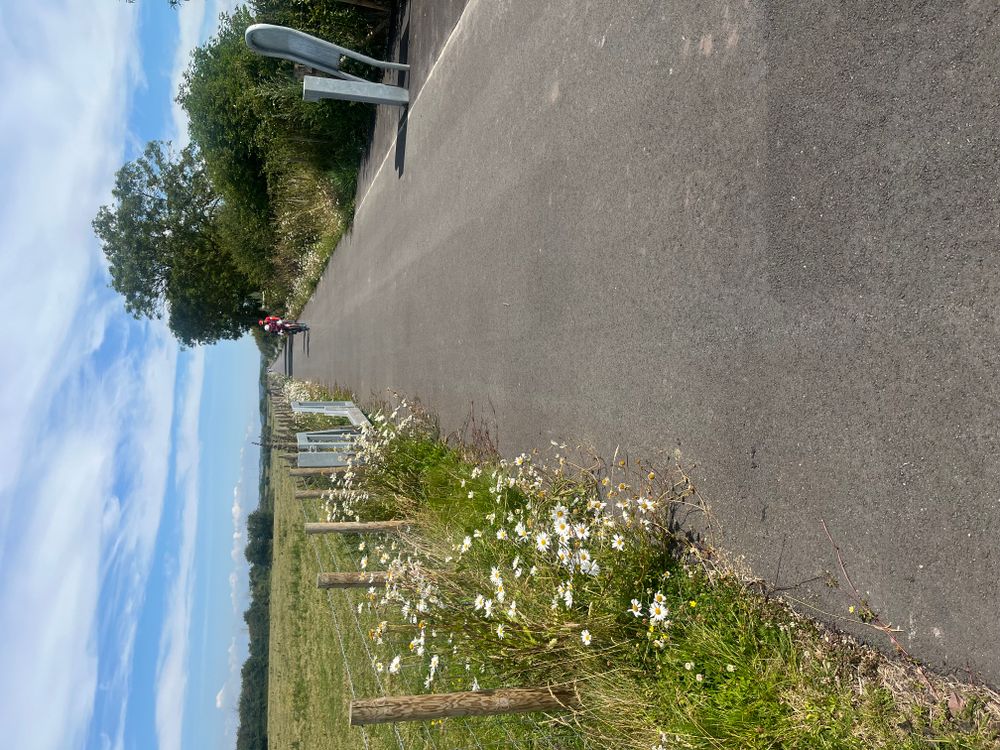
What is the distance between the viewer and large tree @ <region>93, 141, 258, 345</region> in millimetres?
30781

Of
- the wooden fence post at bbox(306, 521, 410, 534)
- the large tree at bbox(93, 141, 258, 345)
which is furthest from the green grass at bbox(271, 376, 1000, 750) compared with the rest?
the large tree at bbox(93, 141, 258, 345)

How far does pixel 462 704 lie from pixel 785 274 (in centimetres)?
309

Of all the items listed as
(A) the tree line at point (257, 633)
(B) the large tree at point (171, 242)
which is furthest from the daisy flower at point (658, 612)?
(B) the large tree at point (171, 242)

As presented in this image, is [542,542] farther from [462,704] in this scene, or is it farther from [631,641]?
[462,704]

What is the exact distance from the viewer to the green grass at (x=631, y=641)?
3127 millimetres

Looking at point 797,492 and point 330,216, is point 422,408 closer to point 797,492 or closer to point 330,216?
point 797,492

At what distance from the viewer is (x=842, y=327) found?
318 centimetres

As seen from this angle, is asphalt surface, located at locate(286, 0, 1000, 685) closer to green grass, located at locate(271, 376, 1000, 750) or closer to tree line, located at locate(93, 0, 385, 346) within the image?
green grass, located at locate(271, 376, 1000, 750)

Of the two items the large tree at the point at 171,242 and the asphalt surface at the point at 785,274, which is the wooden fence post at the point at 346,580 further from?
the large tree at the point at 171,242

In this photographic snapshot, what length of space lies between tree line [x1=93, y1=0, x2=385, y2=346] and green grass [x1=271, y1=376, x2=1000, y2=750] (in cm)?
870

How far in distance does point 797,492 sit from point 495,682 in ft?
8.73

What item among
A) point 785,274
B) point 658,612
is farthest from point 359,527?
point 785,274

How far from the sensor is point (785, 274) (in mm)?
3447

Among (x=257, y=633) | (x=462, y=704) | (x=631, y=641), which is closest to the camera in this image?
(x=631, y=641)
